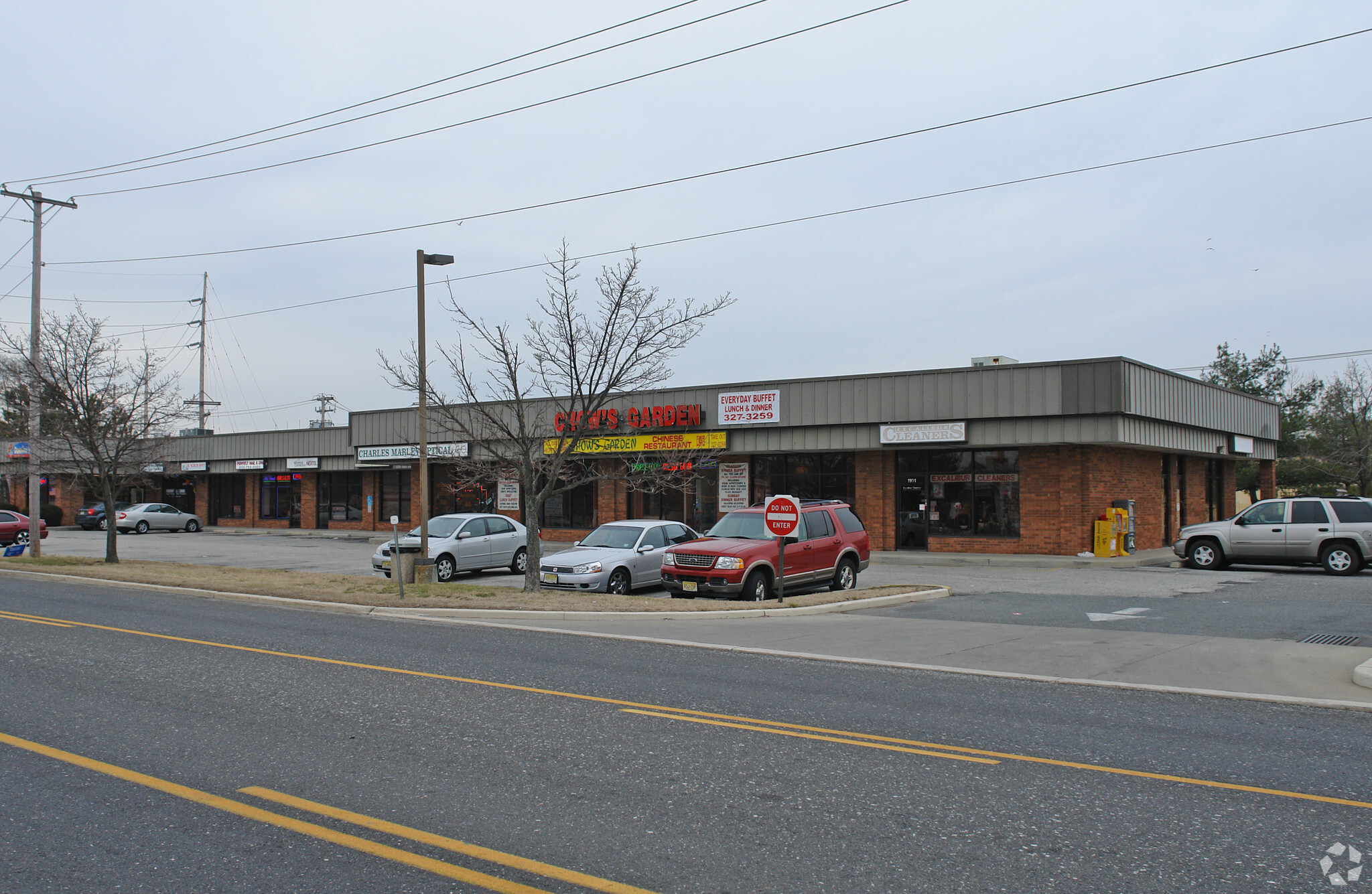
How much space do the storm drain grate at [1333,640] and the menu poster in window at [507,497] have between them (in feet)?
91.7

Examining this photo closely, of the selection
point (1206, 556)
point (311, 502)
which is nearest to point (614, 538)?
point (1206, 556)

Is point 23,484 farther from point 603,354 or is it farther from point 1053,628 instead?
point 1053,628

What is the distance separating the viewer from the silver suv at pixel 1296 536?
2064 centimetres

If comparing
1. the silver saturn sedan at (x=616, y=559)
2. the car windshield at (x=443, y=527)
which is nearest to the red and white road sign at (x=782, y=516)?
the silver saturn sedan at (x=616, y=559)

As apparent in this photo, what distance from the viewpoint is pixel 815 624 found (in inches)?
535

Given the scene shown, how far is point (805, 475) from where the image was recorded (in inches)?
1209

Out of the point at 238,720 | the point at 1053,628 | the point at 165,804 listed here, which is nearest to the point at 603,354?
the point at 1053,628

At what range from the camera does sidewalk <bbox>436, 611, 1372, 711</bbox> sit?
9461 mm

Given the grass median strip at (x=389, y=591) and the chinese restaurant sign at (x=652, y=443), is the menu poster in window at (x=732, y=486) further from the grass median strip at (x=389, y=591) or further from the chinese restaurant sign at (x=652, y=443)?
the grass median strip at (x=389, y=591)

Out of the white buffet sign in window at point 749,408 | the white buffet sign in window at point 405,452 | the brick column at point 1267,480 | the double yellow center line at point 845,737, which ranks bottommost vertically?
the double yellow center line at point 845,737

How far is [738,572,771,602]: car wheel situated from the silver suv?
43.3 feet

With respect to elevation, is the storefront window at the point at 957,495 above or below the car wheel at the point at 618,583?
above

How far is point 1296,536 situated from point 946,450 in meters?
9.15

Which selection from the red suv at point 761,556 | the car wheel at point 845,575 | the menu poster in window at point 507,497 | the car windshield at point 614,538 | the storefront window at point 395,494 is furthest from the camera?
the storefront window at point 395,494
